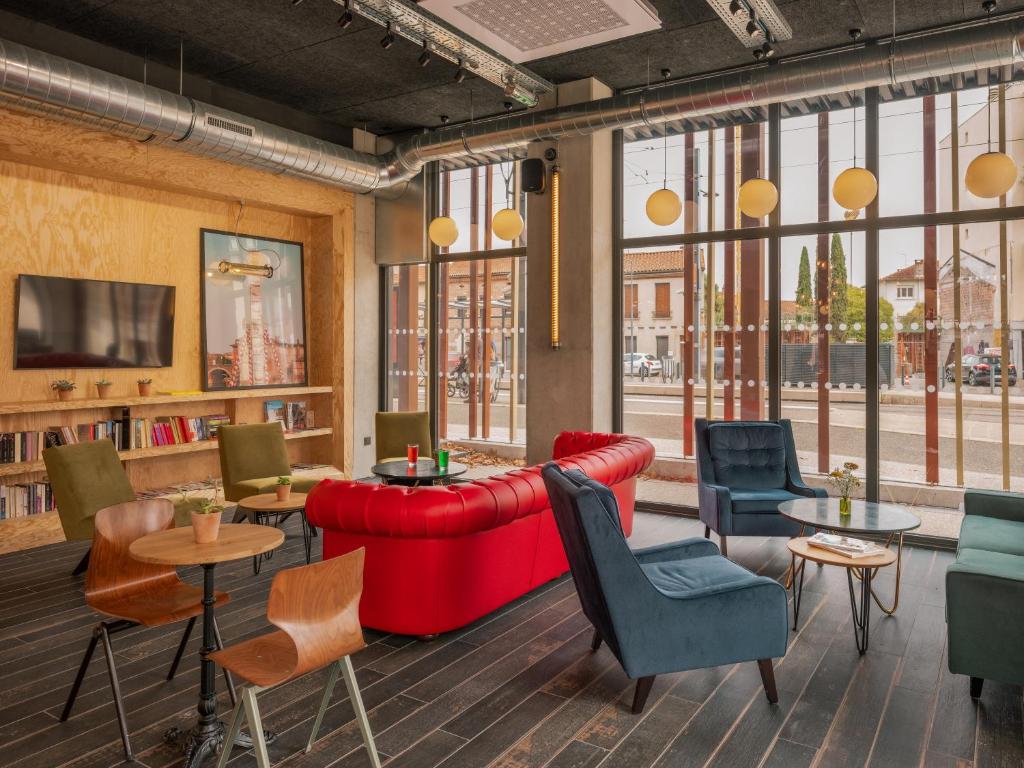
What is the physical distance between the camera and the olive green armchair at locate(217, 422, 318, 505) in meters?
6.10

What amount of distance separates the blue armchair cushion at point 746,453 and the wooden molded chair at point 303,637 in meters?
3.93

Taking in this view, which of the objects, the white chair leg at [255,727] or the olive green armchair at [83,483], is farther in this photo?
the olive green armchair at [83,483]

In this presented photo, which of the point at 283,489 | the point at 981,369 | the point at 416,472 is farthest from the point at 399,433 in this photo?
the point at 981,369

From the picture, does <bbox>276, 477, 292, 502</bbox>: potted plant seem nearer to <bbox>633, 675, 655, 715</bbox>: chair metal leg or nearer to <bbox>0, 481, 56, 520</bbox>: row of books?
<bbox>0, 481, 56, 520</bbox>: row of books

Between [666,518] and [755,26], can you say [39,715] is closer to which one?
[666,518]

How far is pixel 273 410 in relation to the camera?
324 inches

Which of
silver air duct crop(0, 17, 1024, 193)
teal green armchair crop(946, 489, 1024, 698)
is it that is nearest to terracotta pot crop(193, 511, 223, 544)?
teal green armchair crop(946, 489, 1024, 698)

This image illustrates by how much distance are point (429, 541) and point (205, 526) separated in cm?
120

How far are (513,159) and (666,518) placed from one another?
422cm

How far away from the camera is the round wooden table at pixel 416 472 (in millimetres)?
5633

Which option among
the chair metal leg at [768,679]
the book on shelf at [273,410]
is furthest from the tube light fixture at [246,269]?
the chair metal leg at [768,679]

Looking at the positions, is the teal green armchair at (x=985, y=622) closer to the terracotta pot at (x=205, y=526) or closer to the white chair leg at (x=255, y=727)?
the white chair leg at (x=255, y=727)

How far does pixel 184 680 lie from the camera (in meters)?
3.53

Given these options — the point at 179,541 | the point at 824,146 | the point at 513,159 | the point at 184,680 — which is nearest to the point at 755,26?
the point at 824,146
